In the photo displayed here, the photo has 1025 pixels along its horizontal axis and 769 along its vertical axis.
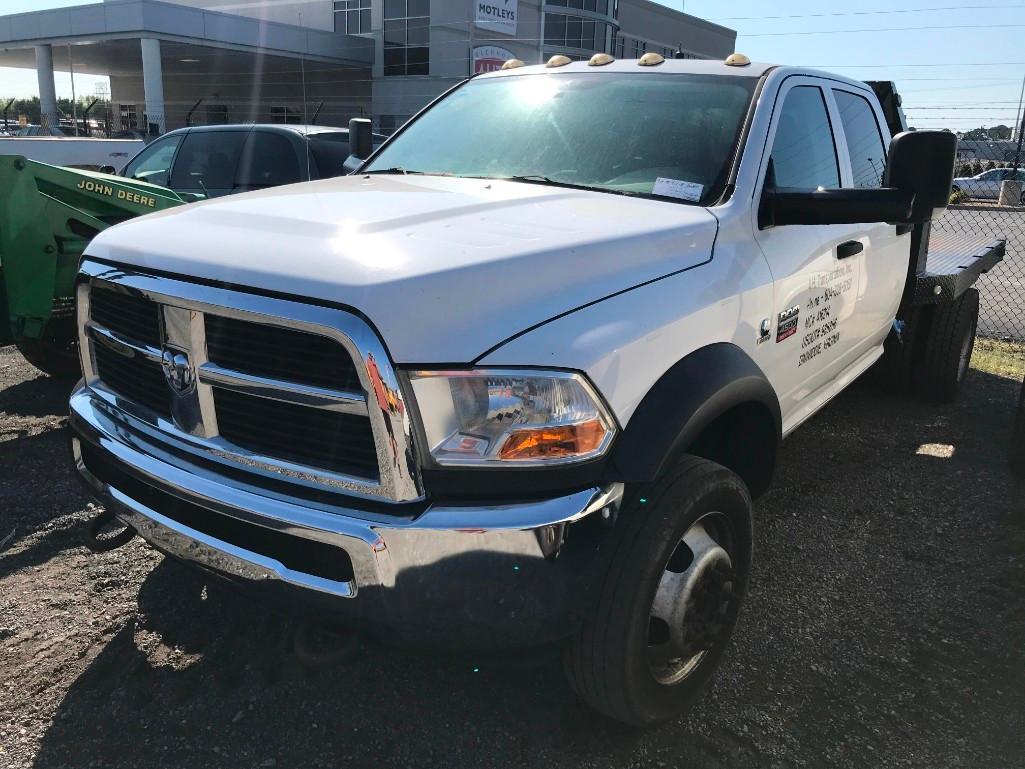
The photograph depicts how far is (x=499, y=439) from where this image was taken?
1991 mm

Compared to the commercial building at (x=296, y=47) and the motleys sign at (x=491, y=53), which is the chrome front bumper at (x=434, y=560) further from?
the motleys sign at (x=491, y=53)

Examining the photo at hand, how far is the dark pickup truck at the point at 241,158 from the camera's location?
732 centimetres

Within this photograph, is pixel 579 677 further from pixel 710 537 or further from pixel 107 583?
pixel 107 583

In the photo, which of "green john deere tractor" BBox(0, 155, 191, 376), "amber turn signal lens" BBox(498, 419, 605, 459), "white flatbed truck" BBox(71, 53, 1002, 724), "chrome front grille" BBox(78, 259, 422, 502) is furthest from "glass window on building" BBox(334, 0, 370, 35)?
"amber turn signal lens" BBox(498, 419, 605, 459)

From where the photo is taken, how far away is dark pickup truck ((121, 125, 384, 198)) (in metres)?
7.32

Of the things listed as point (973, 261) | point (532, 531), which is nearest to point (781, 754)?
point (532, 531)

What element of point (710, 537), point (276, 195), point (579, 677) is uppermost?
point (276, 195)

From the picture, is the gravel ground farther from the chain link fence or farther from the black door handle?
the chain link fence

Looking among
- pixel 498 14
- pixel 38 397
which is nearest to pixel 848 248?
pixel 38 397

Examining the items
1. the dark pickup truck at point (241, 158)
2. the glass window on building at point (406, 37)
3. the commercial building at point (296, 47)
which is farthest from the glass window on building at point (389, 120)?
the dark pickup truck at point (241, 158)

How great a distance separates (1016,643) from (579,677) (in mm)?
1853

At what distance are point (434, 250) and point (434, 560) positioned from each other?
780 mm

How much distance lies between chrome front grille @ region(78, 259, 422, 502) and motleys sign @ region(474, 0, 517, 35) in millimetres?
31276

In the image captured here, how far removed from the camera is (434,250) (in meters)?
2.16
